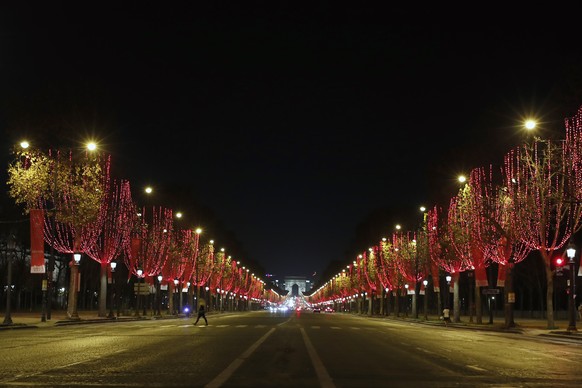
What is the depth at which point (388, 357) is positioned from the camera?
71.3 feet

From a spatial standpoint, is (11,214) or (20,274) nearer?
(11,214)

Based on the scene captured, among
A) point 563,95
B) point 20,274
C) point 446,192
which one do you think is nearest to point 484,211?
point 563,95

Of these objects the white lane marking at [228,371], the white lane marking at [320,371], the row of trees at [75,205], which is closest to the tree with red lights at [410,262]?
the row of trees at [75,205]

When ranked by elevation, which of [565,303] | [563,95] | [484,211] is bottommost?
[565,303]

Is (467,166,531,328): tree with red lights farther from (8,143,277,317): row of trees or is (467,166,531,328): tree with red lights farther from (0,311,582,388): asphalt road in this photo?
(8,143,277,317): row of trees

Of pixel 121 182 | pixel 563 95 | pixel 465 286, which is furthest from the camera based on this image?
pixel 465 286

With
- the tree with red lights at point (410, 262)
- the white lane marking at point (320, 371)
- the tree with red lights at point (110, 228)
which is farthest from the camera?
the tree with red lights at point (410, 262)

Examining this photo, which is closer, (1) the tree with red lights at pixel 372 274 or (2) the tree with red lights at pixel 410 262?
(2) the tree with red lights at pixel 410 262

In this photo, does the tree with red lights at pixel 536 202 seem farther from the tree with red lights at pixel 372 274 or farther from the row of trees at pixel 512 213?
the tree with red lights at pixel 372 274

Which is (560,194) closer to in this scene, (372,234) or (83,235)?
(83,235)

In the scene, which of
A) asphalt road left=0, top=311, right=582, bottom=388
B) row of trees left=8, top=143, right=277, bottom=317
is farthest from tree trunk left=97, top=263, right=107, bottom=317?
asphalt road left=0, top=311, right=582, bottom=388

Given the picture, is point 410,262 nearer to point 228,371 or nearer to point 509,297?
point 509,297

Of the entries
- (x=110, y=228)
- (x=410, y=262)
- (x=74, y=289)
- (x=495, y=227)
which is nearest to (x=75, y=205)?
(x=74, y=289)

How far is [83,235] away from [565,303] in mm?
99485
